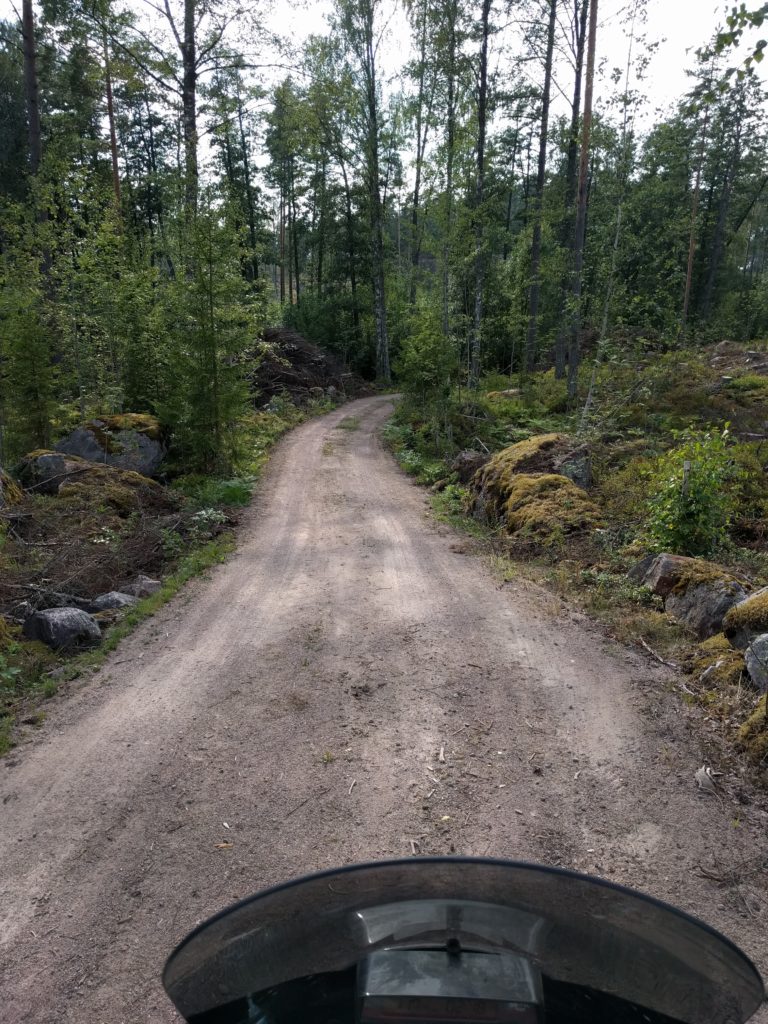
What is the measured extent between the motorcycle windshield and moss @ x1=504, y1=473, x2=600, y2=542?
26.6 feet

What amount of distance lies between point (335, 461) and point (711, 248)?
32.5 metres

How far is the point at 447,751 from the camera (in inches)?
187

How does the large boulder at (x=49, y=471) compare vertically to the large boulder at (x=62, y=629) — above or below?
above

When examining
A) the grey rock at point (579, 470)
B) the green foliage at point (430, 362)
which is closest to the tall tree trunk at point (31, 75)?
the green foliage at point (430, 362)

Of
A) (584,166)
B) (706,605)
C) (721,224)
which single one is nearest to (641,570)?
(706,605)

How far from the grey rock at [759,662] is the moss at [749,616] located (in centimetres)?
44

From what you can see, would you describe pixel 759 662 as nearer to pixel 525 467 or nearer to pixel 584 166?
pixel 525 467

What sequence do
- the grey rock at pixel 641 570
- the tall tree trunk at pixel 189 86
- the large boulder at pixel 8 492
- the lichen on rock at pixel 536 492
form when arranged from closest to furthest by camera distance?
the grey rock at pixel 641 570
the lichen on rock at pixel 536 492
the large boulder at pixel 8 492
the tall tree trunk at pixel 189 86

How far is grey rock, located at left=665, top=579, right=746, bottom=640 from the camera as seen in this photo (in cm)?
624

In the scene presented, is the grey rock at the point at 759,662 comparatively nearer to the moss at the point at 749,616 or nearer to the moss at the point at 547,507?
the moss at the point at 749,616

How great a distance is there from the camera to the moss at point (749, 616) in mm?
5630

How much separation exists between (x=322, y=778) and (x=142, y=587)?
16.1ft

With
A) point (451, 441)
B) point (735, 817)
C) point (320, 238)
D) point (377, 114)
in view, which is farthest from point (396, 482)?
point (320, 238)

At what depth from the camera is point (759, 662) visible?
5.05 metres
